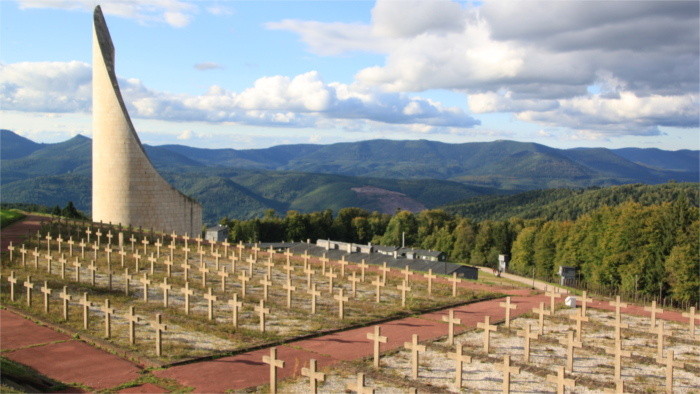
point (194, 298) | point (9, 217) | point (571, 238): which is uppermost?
point (9, 217)

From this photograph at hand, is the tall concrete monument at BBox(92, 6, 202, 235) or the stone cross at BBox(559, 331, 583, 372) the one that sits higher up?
the tall concrete monument at BBox(92, 6, 202, 235)

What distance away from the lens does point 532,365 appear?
1417 cm

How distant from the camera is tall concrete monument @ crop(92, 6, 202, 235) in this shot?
1436 inches

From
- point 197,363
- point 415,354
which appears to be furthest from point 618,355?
point 197,363

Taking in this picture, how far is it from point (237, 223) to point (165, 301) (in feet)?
198

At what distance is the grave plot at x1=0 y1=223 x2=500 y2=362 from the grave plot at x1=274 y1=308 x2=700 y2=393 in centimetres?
285

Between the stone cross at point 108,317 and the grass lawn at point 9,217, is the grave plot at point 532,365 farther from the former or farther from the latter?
the grass lawn at point 9,217

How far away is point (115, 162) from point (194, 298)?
19.2 meters

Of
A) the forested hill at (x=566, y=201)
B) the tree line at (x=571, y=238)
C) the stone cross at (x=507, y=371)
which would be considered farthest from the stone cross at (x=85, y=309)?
the forested hill at (x=566, y=201)

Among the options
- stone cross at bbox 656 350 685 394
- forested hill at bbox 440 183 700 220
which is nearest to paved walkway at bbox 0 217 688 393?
stone cross at bbox 656 350 685 394

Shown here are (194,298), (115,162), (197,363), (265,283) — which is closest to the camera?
(197,363)

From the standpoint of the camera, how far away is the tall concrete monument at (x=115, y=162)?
1436 inches

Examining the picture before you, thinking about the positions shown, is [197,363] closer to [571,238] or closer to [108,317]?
[108,317]

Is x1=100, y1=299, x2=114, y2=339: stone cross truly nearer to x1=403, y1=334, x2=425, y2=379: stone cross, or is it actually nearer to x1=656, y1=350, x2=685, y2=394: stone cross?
x1=403, y1=334, x2=425, y2=379: stone cross
